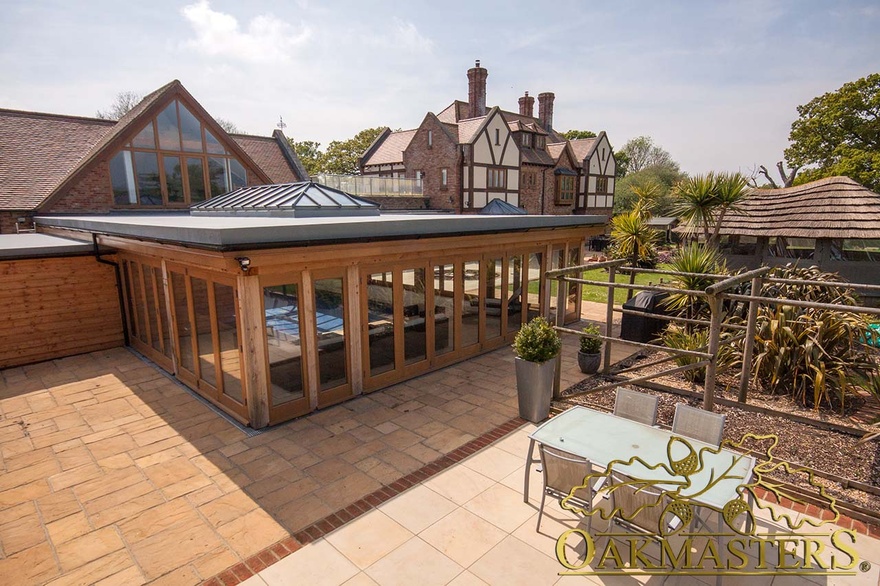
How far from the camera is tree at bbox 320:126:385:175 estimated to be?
45.1 m

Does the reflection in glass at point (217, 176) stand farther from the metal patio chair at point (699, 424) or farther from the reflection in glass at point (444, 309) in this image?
the metal patio chair at point (699, 424)

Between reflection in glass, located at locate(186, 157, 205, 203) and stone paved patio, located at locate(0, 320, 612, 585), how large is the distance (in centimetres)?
931

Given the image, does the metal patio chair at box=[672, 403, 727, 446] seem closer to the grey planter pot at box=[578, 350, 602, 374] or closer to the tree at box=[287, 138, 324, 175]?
the grey planter pot at box=[578, 350, 602, 374]

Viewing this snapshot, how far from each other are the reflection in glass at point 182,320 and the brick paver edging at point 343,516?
4.67m

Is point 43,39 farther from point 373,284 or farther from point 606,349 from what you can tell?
point 606,349

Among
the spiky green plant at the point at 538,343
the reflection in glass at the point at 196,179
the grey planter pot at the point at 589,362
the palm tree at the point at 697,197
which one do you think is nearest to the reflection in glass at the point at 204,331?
the spiky green plant at the point at 538,343

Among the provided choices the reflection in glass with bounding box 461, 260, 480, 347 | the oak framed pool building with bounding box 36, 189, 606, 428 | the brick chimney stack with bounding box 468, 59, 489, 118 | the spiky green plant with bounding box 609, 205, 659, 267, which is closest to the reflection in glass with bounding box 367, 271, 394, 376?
the oak framed pool building with bounding box 36, 189, 606, 428

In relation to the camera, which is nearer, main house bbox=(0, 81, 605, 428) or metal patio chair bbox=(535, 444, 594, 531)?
metal patio chair bbox=(535, 444, 594, 531)

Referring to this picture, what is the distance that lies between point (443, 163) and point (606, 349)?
22.1 metres

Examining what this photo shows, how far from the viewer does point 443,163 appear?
27.9m

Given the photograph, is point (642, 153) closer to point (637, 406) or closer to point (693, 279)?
point (693, 279)

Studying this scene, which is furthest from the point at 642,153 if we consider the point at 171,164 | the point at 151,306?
the point at 151,306

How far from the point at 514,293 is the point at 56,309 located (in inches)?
397

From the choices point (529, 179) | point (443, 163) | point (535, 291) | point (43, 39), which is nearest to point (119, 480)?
point (535, 291)
